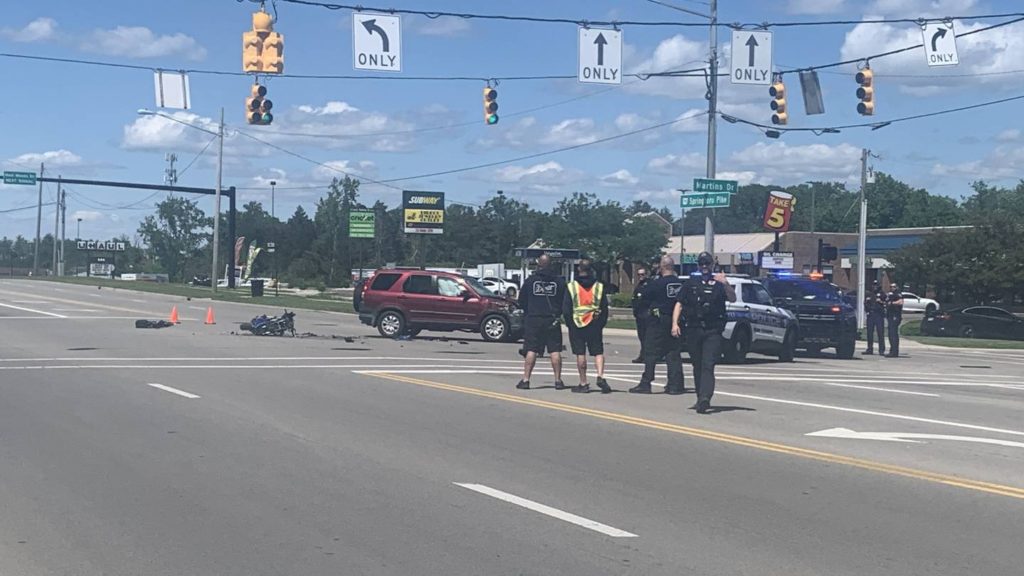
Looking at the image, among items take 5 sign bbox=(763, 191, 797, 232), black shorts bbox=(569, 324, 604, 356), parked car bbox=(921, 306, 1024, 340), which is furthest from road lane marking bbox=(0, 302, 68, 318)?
take 5 sign bbox=(763, 191, 797, 232)

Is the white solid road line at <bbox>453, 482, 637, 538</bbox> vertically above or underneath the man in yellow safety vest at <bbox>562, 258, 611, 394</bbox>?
underneath

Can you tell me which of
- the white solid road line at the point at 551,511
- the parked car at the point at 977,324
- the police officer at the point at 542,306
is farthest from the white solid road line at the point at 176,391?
the parked car at the point at 977,324

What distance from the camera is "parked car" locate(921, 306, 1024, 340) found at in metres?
39.5

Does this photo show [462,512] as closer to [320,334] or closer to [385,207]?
[320,334]

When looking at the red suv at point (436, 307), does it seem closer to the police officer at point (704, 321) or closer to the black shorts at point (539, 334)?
the black shorts at point (539, 334)

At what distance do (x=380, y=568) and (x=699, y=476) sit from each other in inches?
148

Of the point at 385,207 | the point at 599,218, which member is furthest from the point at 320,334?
the point at 385,207

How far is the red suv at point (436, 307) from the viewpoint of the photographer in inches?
1102

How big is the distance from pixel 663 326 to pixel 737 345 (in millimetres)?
7564

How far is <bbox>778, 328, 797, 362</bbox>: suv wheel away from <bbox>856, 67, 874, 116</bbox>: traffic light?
5.36 m

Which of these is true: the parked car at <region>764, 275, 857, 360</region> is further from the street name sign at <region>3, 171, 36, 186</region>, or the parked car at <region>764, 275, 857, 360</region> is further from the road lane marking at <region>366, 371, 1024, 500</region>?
the street name sign at <region>3, 171, 36, 186</region>

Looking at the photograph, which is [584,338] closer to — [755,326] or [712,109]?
[755,326]

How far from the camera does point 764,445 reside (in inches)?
445

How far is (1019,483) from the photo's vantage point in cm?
955
